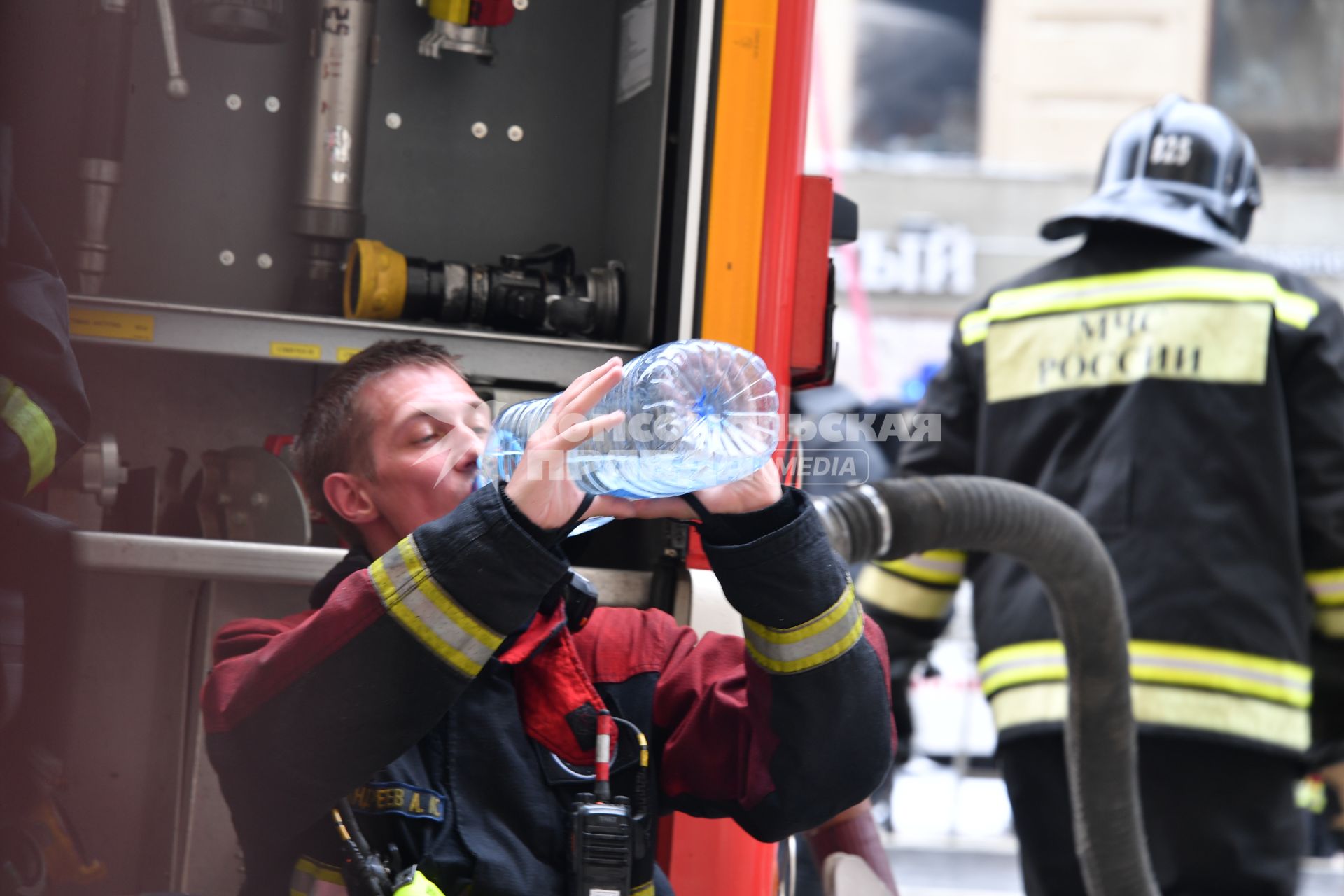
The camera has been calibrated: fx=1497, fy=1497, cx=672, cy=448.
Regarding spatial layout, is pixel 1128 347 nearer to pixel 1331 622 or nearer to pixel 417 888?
pixel 1331 622

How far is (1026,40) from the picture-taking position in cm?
1300

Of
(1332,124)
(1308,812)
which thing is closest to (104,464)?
(1308,812)

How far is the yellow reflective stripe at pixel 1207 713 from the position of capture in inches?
115

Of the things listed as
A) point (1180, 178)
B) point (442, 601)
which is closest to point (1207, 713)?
point (1180, 178)

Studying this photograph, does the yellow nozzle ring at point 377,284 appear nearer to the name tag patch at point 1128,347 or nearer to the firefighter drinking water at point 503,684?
the firefighter drinking water at point 503,684

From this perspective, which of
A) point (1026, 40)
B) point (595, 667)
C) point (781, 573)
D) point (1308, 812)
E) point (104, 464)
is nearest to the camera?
point (781, 573)

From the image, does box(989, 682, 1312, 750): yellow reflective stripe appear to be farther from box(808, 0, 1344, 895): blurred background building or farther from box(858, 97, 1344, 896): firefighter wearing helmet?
box(808, 0, 1344, 895): blurred background building

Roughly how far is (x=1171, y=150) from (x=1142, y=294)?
40cm

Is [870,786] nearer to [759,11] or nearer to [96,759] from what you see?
[759,11]

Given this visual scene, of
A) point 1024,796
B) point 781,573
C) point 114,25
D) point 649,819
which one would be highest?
point 114,25

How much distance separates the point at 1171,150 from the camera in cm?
329

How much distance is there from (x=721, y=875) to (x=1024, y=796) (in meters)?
1.22

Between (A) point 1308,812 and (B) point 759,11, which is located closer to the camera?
(B) point 759,11

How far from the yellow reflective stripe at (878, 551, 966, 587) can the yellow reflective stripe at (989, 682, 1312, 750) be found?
0.35m
